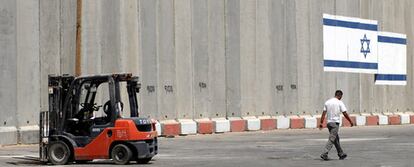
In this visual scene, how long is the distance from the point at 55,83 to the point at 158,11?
12498mm

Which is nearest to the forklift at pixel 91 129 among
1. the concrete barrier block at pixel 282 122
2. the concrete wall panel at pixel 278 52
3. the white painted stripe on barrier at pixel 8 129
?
the white painted stripe on barrier at pixel 8 129

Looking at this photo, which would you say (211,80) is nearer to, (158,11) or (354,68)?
(158,11)

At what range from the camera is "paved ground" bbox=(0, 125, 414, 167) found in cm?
1764

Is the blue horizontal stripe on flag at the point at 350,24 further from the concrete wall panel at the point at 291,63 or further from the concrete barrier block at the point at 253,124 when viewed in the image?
the concrete barrier block at the point at 253,124

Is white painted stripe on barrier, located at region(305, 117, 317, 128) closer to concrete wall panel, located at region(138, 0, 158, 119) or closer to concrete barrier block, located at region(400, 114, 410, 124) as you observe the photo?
concrete barrier block, located at region(400, 114, 410, 124)

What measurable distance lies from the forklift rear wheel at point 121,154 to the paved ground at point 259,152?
0.53m

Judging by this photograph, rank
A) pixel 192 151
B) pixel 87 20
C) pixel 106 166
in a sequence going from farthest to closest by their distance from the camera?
pixel 87 20, pixel 192 151, pixel 106 166

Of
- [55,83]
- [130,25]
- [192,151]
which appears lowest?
[192,151]

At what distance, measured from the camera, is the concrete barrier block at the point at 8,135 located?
2314cm

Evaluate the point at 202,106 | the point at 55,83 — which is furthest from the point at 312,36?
the point at 55,83

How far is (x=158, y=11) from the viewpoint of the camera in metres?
29.8

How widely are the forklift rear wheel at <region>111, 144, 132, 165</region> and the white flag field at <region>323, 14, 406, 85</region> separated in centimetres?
2389

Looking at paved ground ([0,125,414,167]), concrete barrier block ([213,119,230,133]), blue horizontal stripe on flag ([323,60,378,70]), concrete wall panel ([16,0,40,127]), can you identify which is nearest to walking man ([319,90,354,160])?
paved ground ([0,125,414,167])

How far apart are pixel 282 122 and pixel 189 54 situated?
264 inches
